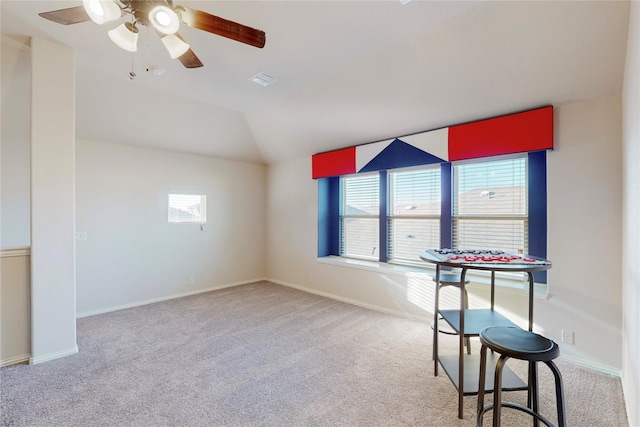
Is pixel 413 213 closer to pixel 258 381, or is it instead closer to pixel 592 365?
pixel 592 365

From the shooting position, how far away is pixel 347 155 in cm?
471

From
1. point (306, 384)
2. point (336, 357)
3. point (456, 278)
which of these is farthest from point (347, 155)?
point (306, 384)

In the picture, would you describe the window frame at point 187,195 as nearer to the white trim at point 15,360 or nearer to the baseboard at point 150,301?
the baseboard at point 150,301

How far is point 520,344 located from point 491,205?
237 cm

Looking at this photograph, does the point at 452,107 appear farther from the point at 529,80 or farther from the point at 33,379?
the point at 33,379

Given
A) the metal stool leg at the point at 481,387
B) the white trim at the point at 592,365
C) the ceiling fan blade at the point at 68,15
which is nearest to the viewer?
the metal stool leg at the point at 481,387

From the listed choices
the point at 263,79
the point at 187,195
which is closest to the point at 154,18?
the point at 263,79

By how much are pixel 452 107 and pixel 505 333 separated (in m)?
2.54

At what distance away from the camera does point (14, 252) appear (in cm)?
271

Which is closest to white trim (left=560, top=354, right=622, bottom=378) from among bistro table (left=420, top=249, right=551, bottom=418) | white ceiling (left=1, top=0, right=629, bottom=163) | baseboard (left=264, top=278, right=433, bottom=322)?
bistro table (left=420, top=249, right=551, bottom=418)

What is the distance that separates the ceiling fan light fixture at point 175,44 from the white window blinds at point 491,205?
3.27 meters

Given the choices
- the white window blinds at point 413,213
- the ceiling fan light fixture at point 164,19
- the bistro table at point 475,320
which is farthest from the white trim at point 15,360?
the white window blinds at point 413,213

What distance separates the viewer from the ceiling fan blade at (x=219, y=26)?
70.3 inches

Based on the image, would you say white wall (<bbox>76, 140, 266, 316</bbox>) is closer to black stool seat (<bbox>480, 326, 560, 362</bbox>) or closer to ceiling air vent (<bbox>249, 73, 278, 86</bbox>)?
ceiling air vent (<bbox>249, 73, 278, 86</bbox>)
